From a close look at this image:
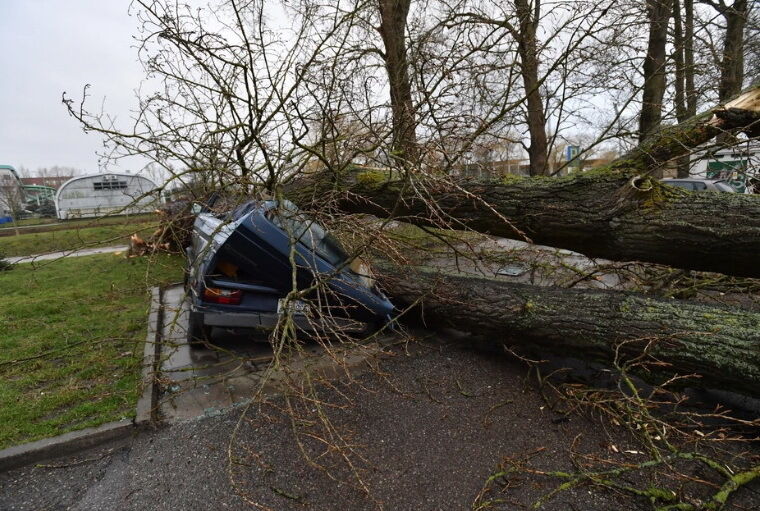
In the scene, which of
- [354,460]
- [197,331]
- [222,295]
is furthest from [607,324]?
[197,331]

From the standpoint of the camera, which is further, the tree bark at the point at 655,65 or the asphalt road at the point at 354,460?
the tree bark at the point at 655,65

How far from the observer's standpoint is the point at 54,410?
320 cm

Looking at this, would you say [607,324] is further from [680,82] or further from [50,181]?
[50,181]

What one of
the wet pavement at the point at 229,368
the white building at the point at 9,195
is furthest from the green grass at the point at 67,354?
the white building at the point at 9,195

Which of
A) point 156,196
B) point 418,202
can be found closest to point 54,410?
point 156,196

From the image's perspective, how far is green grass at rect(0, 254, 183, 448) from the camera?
3.10 m

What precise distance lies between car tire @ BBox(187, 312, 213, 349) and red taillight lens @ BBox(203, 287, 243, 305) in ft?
0.74

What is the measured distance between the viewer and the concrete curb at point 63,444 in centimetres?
263

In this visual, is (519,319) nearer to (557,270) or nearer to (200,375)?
(557,270)

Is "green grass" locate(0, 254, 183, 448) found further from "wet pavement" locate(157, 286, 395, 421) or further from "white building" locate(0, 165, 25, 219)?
"white building" locate(0, 165, 25, 219)

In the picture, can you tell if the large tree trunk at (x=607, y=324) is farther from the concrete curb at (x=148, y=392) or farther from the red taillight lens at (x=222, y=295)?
the concrete curb at (x=148, y=392)

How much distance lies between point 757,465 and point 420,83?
493cm

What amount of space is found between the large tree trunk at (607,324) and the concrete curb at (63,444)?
9.17 ft

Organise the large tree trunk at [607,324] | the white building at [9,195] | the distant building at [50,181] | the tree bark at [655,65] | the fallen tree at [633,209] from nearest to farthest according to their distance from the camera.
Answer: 1. the large tree trunk at [607,324]
2. the fallen tree at [633,209]
3. the tree bark at [655,65]
4. the white building at [9,195]
5. the distant building at [50,181]
